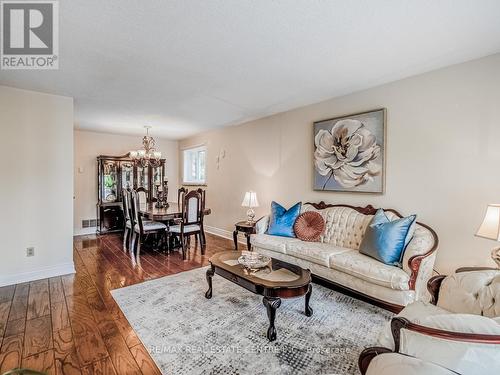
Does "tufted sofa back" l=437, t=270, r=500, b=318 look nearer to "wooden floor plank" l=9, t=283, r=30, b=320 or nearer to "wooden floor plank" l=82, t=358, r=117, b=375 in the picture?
"wooden floor plank" l=82, t=358, r=117, b=375

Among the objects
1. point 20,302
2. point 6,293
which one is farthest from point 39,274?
point 20,302

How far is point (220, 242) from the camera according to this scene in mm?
5207

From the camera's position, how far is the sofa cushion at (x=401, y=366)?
882mm

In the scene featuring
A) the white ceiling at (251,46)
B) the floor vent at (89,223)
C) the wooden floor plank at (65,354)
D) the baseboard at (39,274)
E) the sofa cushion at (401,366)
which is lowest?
the wooden floor plank at (65,354)

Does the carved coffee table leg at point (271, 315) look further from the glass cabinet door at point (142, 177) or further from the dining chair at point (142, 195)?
the glass cabinet door at point (142, 177)

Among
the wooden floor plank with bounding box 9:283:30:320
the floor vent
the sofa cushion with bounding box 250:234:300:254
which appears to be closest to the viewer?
the wooden floor plank with bounding box 9:283:30:320

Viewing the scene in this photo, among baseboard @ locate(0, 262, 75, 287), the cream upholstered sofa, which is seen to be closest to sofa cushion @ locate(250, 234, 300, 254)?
the cream upholstered sofa

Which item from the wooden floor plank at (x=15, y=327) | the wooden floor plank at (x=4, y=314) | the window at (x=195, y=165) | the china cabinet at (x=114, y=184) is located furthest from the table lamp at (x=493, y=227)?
the china cabinet at (x=114, y=184)

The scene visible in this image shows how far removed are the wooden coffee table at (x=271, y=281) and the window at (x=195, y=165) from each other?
4.20 metres

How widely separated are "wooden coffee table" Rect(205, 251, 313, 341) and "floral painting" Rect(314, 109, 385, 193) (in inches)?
61.0

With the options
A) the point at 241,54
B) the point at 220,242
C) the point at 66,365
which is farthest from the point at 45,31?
the point at 220,242

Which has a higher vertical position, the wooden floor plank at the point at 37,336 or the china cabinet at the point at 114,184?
the china cabinet at the point at 114,184

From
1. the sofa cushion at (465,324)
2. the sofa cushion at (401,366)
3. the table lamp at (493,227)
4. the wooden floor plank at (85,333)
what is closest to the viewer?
the sofa cushion at (401,366)

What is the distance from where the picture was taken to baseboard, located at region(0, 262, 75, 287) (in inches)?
124
